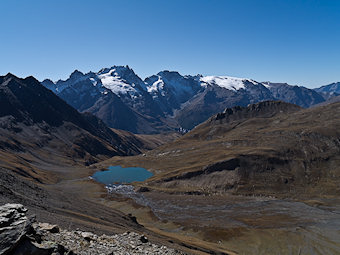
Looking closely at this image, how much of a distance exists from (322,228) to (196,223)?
165 ft

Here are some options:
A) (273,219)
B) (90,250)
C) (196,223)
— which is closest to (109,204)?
(196,223)

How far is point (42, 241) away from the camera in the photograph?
24141 mm

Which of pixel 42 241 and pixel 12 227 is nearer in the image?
pixel 12 227

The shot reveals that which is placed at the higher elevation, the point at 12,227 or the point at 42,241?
the point at 12,227

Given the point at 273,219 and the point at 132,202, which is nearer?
the point at 273,219

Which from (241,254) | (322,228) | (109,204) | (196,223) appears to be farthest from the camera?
(109,204)

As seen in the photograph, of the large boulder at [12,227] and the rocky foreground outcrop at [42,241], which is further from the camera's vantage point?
the rocky foreground outcrop at [42,241]

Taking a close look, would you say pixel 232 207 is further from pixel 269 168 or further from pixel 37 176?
pixel 37 176

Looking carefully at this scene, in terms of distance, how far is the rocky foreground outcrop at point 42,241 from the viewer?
2020 cm

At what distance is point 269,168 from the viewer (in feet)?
612

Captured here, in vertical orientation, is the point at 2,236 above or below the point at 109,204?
above

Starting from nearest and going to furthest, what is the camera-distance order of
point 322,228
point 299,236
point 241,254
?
point 241,254, point 299,236, point 322,228

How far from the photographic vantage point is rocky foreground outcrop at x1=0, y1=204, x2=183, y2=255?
20.2 metres

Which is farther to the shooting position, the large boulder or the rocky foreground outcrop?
the rocky foreground outcrop
